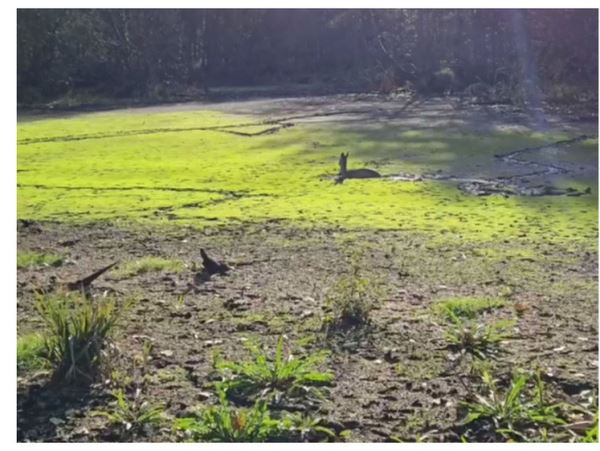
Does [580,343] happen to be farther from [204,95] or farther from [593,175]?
[204,95]

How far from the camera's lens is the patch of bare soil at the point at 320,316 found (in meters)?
3.57

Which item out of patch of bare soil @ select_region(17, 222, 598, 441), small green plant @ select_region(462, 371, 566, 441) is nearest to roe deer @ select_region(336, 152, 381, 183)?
patch of bare soil @ select_region(17, 222, 598, 441)

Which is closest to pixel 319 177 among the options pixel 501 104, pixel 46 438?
pixel 46 438

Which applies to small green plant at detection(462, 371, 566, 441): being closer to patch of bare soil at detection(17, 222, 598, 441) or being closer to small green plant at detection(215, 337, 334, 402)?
patch of bare soil at detection(17, 222, 598, 441)

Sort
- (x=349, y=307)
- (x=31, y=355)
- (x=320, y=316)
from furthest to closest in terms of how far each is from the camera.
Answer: (x=320, y=316), (x=349, y=307), (x=31, y=355)

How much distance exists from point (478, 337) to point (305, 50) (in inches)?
1150

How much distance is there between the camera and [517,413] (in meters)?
3.40

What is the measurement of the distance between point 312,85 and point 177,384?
25.8 meters

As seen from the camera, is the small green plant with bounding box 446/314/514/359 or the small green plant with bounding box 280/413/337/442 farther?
the small green plant with bounding box 446/314/514/359

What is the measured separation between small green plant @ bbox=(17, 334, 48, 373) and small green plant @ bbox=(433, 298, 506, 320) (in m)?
1.91

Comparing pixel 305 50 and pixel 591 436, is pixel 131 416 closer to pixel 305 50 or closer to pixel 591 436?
pixel 591 436

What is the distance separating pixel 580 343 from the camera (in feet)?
13.9

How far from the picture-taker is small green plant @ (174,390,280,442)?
3232 mm

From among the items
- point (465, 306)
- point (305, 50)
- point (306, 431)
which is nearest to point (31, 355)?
point (306, 431)
